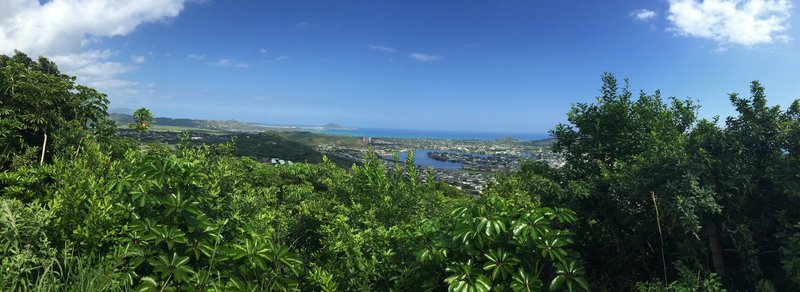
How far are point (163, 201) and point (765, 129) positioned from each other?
5385 millimetres

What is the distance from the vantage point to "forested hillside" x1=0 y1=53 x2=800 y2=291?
2.85 m

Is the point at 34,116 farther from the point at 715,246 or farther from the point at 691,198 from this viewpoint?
the point at 715,246

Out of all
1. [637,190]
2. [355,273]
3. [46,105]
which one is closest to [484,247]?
[355,273]

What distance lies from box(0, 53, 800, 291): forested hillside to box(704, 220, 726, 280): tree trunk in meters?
0.01

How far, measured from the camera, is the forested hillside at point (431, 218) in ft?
9.35

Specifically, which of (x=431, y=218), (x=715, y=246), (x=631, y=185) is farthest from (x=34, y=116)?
(x=715, y=246)

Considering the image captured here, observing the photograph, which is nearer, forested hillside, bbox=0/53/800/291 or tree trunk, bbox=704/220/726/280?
forested hillside, bbox=0/53/800/291

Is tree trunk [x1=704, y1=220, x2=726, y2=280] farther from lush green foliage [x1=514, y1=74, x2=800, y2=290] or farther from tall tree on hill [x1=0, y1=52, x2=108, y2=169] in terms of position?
tall tree on hill [x1=0, y1=52, x2=108, y2=169]

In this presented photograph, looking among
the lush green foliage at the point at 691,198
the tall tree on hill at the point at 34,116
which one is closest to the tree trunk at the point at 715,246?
the lush green foliage at the point at 691,198

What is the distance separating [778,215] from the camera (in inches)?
134

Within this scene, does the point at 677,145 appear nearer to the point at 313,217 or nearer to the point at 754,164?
the point at 754,164

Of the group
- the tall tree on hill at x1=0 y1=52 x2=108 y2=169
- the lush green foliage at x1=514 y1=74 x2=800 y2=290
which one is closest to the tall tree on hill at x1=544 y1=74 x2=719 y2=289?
the lush green foliage at x1=514 y1=74 x2=800 y2=290

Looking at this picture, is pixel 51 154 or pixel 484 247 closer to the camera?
pixel 484 247

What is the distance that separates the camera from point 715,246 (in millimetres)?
3822
